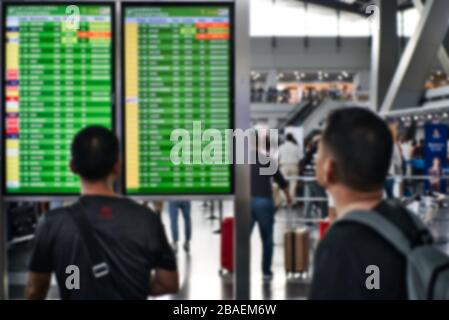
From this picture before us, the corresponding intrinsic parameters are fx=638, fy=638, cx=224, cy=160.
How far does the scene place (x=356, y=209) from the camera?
164 cm

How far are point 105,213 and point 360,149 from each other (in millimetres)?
1017

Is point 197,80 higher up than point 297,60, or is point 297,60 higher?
point 297,60

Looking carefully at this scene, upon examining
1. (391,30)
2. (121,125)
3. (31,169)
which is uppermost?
(391,30)

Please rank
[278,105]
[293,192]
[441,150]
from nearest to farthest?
[293,192]
[441,150]
[278,105]

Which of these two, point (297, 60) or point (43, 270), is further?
point (297, 60)

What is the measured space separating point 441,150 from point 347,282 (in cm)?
1573

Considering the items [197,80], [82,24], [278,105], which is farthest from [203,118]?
[278,105]

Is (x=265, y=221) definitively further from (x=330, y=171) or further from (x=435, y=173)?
(x=435, y=173)

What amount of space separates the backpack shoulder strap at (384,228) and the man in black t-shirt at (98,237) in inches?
37.7

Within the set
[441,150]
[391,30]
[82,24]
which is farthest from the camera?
[391,30]

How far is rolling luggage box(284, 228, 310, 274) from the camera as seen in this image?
7.77m

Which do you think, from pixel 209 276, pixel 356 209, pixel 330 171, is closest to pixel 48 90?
pixel 330 171

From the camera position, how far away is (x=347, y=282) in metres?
1.55

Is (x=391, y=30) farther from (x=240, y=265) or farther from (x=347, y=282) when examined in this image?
(x=347, y=282)
